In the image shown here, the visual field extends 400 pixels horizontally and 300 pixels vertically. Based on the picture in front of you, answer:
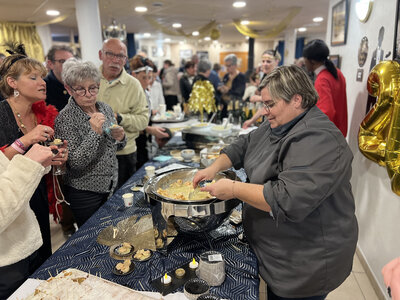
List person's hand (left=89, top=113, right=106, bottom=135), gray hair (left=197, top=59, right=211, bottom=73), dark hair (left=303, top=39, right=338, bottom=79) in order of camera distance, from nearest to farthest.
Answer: person's hand (left=89, top=113, right=106, bottom=135) < dark hair (left=303, top=39, right=338, bottom=79) < gray hair (left=197, top=59, right=211, bottom=73)

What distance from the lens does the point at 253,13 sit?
20.5 feet

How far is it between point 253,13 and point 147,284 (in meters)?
6.35

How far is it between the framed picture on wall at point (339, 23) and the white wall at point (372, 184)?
0.20m

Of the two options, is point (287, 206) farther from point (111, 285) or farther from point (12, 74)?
point (12, 74)

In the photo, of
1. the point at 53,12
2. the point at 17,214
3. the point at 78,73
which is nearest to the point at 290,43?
the point at 53,12

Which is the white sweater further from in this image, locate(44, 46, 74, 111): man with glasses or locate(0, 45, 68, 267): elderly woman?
locate(44, 46, 74, 111): man with glasses

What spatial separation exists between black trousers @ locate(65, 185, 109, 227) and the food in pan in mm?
620

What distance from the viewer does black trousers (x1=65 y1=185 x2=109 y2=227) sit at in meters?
1.78

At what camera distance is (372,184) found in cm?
216

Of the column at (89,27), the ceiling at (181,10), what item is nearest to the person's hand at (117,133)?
the column at (89,27)

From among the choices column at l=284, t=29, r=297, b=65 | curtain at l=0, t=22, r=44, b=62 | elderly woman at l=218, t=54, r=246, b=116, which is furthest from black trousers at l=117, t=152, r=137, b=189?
column at l=284, t=29, r=297, b=65

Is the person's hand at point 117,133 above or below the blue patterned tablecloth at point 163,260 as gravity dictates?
above

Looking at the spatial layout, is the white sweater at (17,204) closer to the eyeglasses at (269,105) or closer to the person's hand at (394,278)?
the eyeglasses at (269,105)

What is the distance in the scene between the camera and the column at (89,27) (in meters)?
3.97
